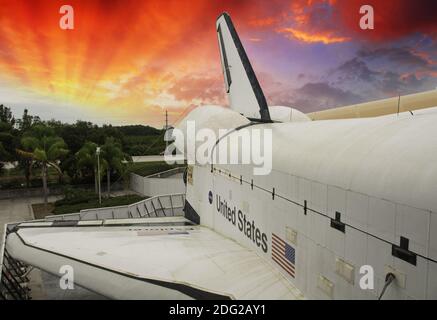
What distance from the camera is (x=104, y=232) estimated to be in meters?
6.06

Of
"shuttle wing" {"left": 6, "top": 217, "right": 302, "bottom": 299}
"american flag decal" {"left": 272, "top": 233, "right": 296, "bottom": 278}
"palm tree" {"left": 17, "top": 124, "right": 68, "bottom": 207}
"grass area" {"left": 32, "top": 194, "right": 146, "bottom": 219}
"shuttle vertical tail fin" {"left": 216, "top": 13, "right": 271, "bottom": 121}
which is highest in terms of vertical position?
"shuttle vertical tail fin" {"left": 216, "top": 13, "right": 271, "bottom": 121}

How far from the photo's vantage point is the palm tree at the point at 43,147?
16.2 meters

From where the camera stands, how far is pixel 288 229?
3623mm

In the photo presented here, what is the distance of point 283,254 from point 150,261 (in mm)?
1740

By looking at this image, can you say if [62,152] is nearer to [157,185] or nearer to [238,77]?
[157,185]

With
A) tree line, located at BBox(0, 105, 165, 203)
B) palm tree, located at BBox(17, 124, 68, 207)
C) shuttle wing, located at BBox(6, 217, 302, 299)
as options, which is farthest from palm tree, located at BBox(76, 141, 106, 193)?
shuttle wing, located at BBox(6, 217, 302, 299)

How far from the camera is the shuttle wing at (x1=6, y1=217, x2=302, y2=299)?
145 inches

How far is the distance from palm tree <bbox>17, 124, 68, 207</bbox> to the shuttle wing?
11066 millimetres

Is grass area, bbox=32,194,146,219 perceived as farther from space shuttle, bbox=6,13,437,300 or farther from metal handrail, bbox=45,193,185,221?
space shuttle, bbox=6,13,437,300

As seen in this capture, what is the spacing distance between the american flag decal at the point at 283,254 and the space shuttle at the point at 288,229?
1 cm

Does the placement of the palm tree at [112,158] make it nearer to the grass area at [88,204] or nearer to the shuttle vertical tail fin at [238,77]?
the grass area at [88,204]

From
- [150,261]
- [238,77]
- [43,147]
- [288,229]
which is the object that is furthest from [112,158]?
[288,229]
